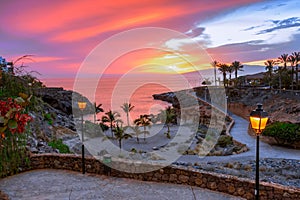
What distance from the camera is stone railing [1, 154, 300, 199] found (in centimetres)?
503

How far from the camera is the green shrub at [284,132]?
1338 centimetres

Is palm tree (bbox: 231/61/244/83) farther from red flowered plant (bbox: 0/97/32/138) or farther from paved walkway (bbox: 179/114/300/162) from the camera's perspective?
red flowered plant (bbox: 0/97/32/138)

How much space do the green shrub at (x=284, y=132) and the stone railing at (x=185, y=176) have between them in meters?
9.55

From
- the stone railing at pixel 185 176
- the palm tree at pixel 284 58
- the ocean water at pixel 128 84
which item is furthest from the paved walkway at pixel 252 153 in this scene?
the palm tree at pixel 284 58

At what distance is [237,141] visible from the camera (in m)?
15.3

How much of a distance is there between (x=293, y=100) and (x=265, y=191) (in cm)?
1888

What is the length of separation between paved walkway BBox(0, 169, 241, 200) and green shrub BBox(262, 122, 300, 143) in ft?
32.3

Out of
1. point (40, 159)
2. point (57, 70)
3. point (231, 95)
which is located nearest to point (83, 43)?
point (57, 70)

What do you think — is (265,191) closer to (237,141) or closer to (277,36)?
(237,141)

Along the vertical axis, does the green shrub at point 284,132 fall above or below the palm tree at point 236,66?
below

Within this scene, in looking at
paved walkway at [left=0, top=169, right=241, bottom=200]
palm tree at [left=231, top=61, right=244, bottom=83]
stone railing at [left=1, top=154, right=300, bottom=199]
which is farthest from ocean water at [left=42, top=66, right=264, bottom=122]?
paved walkway at [left=0, top=169, right=241, bottom=200]

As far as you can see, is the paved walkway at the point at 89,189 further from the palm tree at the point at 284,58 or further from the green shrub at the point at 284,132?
the palm tree at the point at 284,58

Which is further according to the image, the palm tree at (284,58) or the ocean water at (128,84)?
the palm tree at (284,58)

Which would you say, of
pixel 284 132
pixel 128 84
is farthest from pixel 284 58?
pixel 284 132
